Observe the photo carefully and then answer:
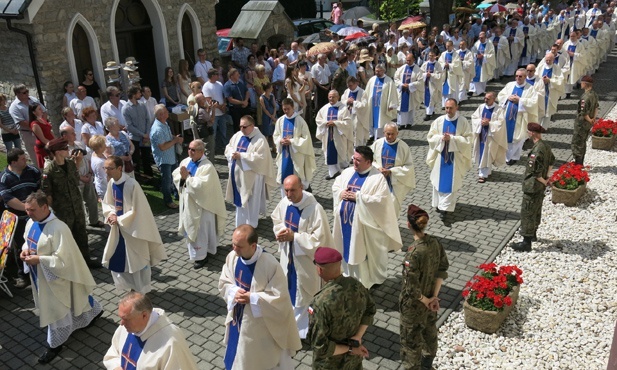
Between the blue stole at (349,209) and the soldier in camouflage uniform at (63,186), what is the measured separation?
3.84 metres

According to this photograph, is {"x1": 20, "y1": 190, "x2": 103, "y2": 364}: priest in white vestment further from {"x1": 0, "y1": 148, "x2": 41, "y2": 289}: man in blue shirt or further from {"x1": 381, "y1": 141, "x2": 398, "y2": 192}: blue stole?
{"x1": 381, "y1": 141, "x2": 398, "y2": 192}: blue stole

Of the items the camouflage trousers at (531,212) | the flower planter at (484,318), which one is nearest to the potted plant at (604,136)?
the camouflage trousers at (531,212)

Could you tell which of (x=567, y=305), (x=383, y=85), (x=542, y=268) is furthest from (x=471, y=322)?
Result: (x=383, y=85)

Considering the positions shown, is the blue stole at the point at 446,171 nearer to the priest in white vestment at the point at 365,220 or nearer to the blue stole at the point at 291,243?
the priest in white vestment at the point at 365,220

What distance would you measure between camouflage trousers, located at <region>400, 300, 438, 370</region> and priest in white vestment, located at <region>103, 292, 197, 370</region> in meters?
2.28

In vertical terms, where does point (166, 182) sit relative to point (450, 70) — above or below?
below

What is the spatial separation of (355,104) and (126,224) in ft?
22.7

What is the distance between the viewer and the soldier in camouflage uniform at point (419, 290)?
18.7 feet

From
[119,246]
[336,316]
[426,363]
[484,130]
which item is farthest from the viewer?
[484,130]

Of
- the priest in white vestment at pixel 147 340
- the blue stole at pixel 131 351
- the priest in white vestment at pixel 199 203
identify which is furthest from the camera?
the priest in white vestment at pixel 199 203

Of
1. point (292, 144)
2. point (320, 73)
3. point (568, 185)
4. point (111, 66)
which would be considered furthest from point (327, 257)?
point (320, 73)

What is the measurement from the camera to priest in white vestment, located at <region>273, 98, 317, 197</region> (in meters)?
10.4

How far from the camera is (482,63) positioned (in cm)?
1889

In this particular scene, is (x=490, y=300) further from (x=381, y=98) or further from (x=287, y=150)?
(x=381, y=98)
